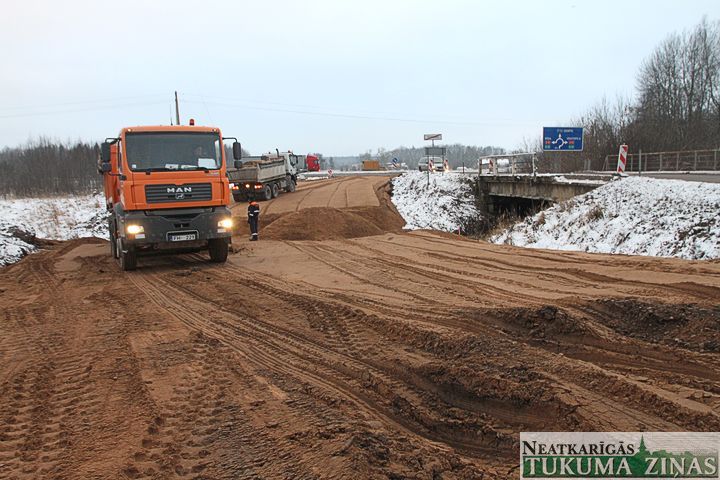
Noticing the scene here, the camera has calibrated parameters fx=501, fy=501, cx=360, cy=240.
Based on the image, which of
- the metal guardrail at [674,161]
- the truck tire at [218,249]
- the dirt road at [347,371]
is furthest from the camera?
the metal guardrail at [674,161]

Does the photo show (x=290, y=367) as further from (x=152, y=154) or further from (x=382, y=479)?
(x=152, y=154)

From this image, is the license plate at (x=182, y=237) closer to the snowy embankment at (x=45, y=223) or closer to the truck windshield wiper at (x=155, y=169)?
the truck windshield wiper at (x=155, y=169)

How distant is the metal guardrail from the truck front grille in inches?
952

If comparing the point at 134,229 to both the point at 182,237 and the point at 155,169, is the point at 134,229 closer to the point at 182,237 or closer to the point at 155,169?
the point at 182,237

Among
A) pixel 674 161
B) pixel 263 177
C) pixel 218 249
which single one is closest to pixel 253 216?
pixel 218 249

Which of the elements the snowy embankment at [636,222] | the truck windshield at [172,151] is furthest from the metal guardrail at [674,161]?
the truck windshield at [172,151]

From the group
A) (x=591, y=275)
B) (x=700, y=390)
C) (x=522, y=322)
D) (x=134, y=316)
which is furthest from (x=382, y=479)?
(x=591, y=275)

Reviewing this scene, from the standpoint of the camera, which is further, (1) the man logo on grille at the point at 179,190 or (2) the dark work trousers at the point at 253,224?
(2) the dark work trousers at the point at 253,224

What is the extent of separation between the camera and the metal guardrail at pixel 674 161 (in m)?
29.1

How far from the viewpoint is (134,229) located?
10.7m

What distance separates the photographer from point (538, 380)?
4359 millimetres

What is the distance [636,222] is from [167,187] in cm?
1293

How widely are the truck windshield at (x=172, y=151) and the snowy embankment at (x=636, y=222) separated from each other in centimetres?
1088

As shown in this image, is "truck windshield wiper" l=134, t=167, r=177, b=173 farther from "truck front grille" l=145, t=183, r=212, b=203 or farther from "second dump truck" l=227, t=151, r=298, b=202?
"second dump truck" l=227, t=151, r=298, b=202
